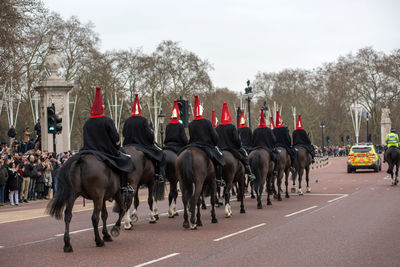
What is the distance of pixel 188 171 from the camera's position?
40.0ft

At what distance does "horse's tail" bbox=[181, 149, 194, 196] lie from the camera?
12.2m

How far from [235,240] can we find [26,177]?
43.7ft

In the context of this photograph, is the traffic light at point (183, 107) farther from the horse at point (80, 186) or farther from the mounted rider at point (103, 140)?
the horse at point (80, 186)

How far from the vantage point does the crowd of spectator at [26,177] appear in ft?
67.9

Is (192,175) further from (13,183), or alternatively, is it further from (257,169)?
(13,183)

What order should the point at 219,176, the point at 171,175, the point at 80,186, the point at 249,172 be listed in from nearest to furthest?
the point at 80,186 < the point at 219,176 < the point at 171,175 < the point at 249,172

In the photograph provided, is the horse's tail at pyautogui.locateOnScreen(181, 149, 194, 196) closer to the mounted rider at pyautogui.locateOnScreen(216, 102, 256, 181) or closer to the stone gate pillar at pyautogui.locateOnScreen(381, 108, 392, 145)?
the mounted rider at pyautogui.locateOnScreen(216, 102, 256, 181)

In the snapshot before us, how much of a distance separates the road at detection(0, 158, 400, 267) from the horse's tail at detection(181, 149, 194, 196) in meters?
0.89

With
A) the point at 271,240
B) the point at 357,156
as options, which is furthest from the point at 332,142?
Answer: the point at 271,240

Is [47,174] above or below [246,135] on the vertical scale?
below

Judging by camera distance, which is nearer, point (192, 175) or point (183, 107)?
point (192, 175)

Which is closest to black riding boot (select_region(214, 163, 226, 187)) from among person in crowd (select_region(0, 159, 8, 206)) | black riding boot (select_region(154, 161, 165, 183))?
black riding boot (select_region(154, 161, 165, 183))

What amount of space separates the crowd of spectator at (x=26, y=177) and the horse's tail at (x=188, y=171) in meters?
9.95

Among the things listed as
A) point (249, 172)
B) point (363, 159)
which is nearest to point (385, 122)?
point (363, 159)
